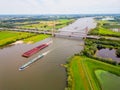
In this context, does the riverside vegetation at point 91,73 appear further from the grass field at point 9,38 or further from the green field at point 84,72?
the grass field at point 9,38

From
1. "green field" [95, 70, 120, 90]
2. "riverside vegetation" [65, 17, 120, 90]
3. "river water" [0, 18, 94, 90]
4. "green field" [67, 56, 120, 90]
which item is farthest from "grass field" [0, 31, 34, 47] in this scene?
"green field" [95, 70, 120, 90]

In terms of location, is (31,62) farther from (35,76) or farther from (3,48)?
(3,48)

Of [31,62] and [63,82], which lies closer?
[63,82]

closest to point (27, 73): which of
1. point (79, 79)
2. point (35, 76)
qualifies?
point (35, 76)

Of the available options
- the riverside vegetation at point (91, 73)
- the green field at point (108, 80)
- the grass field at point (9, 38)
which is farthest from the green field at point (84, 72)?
the grass field at point (9, 38)

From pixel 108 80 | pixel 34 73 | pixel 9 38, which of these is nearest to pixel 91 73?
pixel 108 80
